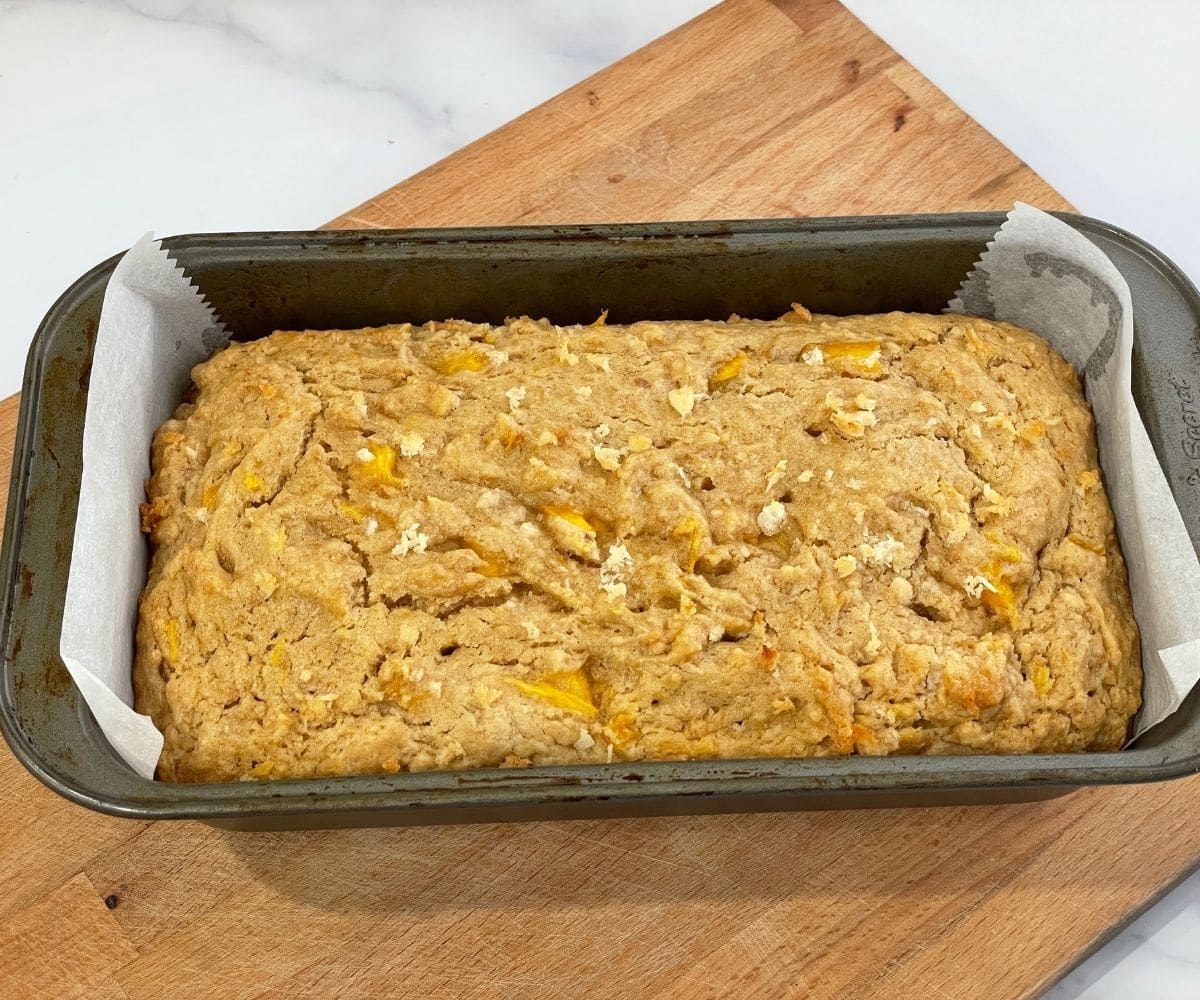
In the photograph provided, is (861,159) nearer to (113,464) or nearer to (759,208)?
(759,208)

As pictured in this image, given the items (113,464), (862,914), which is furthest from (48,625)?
(862,914)

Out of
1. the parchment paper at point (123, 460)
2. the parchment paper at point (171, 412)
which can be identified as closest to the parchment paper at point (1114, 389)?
the parchment paper at point (171, 412)

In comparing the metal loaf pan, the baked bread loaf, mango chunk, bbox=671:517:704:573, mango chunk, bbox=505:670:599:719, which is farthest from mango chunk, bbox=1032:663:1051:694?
mango chunk, bbox=505:670:599:719

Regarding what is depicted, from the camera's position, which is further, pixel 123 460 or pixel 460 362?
pixel 460 362

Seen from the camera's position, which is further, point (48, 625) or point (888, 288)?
point (888, 288)

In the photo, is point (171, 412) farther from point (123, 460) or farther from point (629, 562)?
point (629, 562)

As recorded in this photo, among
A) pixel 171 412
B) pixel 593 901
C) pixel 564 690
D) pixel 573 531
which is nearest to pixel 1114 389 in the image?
pixel 573 531
